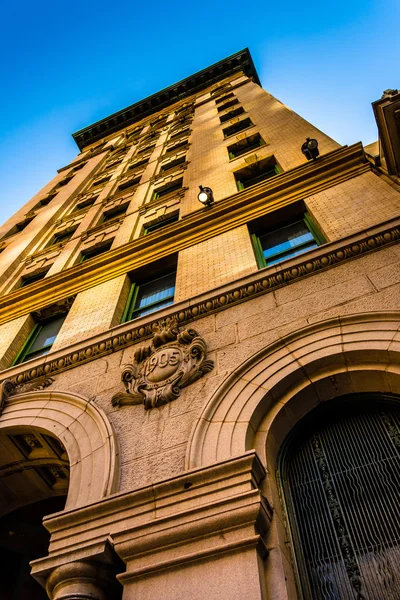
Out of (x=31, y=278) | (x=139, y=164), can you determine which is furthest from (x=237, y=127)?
(x=31, y=278)

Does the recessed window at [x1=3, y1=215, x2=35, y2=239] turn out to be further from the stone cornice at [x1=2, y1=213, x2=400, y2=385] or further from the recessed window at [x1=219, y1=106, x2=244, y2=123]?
the stone cornice at [x1=2, y1=213, x2=400, y2=385]

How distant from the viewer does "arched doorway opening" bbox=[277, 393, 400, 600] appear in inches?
176

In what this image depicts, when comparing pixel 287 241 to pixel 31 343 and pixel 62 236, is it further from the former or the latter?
pixel 62 236

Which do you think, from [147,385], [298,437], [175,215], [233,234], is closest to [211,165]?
[175,215]

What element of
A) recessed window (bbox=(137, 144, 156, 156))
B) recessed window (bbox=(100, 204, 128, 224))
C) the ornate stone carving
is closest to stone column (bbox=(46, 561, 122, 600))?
the ornate stone carving

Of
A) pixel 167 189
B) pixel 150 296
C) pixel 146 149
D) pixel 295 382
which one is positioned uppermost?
pixel 146 149

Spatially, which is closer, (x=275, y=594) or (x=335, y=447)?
(x=275, y=594)

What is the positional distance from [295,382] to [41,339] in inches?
312

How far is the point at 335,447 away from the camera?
5.70 metres

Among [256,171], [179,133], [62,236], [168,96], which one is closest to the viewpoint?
[256,171]

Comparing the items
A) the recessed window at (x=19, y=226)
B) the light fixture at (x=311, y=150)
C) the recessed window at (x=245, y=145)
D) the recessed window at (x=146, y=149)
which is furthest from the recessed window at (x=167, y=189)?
the recessed window at (x=146, y=149)

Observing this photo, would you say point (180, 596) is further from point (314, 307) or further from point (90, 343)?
point (90, 343)

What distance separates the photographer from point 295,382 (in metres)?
6.15

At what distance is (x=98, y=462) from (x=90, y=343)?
3.04 meters
